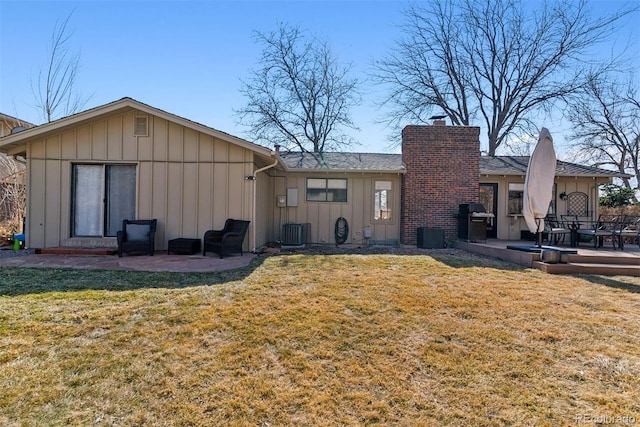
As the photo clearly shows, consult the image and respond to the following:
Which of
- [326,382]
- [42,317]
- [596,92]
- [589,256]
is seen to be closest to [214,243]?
[42,317]

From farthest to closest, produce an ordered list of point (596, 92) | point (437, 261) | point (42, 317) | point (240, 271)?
1. point (596, 92)
2. point (437, 261)
3. point (240, 271)
4. point (42, 317)

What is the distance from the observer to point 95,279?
4977 mm

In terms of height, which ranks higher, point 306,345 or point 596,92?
point 596,92

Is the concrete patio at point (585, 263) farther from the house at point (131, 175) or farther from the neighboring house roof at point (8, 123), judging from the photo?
the neighboring house roof at point (8, 123)

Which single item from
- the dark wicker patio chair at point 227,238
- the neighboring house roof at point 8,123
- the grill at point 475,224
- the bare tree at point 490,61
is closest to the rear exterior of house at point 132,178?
the dark wicker patio chair at point 227,238

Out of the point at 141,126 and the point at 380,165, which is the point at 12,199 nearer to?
the point at 141,126

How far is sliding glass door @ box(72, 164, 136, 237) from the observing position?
7762 mm

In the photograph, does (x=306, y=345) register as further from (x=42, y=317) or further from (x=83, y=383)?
(x=42, y=317)

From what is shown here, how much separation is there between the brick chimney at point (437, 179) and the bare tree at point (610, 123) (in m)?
13.0

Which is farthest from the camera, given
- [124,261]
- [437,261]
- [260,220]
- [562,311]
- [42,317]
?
[260,220]

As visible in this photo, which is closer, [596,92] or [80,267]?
[80,267]

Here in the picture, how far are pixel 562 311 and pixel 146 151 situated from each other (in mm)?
8290

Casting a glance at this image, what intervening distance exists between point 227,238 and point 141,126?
340cm

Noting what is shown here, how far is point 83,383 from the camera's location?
2.25 meters
